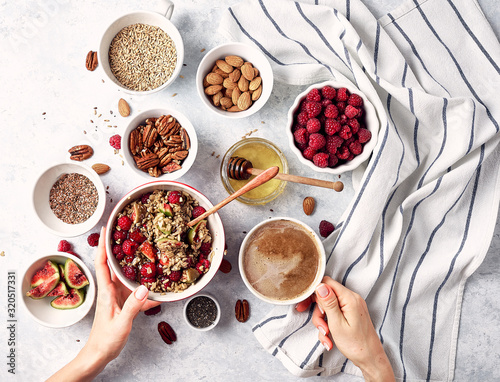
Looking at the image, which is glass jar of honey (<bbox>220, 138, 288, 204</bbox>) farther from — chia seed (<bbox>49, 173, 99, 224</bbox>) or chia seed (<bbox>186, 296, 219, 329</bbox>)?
chia seed (<bbox>49, 173, 99, 224</bbox>)

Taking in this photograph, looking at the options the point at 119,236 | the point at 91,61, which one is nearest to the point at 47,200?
the point at 119,236

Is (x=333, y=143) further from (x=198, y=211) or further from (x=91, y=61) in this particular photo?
(x=91, y=61)

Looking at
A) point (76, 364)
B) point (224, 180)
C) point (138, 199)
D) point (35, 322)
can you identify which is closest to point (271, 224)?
point (224, 180)

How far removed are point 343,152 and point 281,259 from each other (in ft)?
1.70

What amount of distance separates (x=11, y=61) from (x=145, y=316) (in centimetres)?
135

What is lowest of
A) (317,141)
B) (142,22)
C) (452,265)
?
(452,265)

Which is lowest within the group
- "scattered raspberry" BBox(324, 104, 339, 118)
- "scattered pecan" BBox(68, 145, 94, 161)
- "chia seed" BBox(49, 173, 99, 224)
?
"scattered raspberry" BBox(324, 104, 339, 118)

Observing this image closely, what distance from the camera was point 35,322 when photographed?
1870mm

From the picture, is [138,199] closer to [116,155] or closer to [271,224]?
[116,155]

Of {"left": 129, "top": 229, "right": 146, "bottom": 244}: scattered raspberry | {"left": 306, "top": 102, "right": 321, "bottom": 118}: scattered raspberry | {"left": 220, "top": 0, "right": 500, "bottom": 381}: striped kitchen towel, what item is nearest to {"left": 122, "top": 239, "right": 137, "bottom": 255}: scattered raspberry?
{"left": 129, "top": 229, "right": 146, "bottom": 244}: scattered raspberry

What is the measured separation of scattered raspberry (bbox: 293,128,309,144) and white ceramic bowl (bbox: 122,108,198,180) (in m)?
0.43

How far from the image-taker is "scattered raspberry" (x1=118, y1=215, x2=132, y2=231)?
1573 millimetres

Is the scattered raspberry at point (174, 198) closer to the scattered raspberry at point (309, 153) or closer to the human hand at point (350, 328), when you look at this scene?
the scattered raspberry at point (309, 153)

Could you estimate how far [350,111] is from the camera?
1.63 meters
